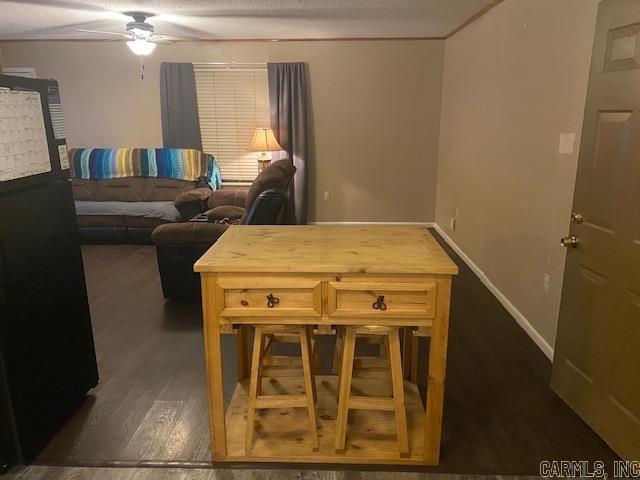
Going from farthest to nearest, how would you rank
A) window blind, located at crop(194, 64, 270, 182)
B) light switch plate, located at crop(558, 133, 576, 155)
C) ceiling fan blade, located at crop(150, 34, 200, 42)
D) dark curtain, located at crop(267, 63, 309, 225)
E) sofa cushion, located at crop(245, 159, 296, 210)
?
window blind, located at crop(194, 64, 270, 182), dark curtain, located at crop(267, 63, 309, 225), ceiling fan blade, located at crop(150, 34, 200, 42), sofa cushion, located at crop(245, 159, 296, 210), light switch plate, located at crop(558, 133, 576, 155)

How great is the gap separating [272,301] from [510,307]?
93.8 inches

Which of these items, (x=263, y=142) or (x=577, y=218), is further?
(x=263, y=142)

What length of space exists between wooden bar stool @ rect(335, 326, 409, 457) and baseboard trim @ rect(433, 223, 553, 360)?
1378 mm

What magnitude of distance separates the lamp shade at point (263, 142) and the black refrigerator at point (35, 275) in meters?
3.59

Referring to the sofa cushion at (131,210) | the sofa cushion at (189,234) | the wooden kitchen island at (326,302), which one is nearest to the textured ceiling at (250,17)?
the sofa cushion at (189,234)

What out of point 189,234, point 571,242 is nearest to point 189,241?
point 189,234

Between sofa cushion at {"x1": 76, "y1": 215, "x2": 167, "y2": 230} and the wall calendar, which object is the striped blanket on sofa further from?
the wall calendar

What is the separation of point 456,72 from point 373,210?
1.99 metres

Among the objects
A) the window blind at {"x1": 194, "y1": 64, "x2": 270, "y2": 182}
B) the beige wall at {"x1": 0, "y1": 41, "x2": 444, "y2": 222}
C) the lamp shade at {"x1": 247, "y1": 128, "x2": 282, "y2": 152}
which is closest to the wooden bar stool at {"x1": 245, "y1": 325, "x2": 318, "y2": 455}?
the lamp shade at {"x1": 247, "y1": 128, "x2": 282, "y2": 152}

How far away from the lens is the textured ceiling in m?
3.91

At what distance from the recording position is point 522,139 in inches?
131

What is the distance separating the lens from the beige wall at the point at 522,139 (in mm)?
2729

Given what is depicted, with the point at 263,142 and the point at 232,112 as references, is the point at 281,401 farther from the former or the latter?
the point at 232,112

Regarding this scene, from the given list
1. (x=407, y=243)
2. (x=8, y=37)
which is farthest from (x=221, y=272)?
(x=8, y=37)
